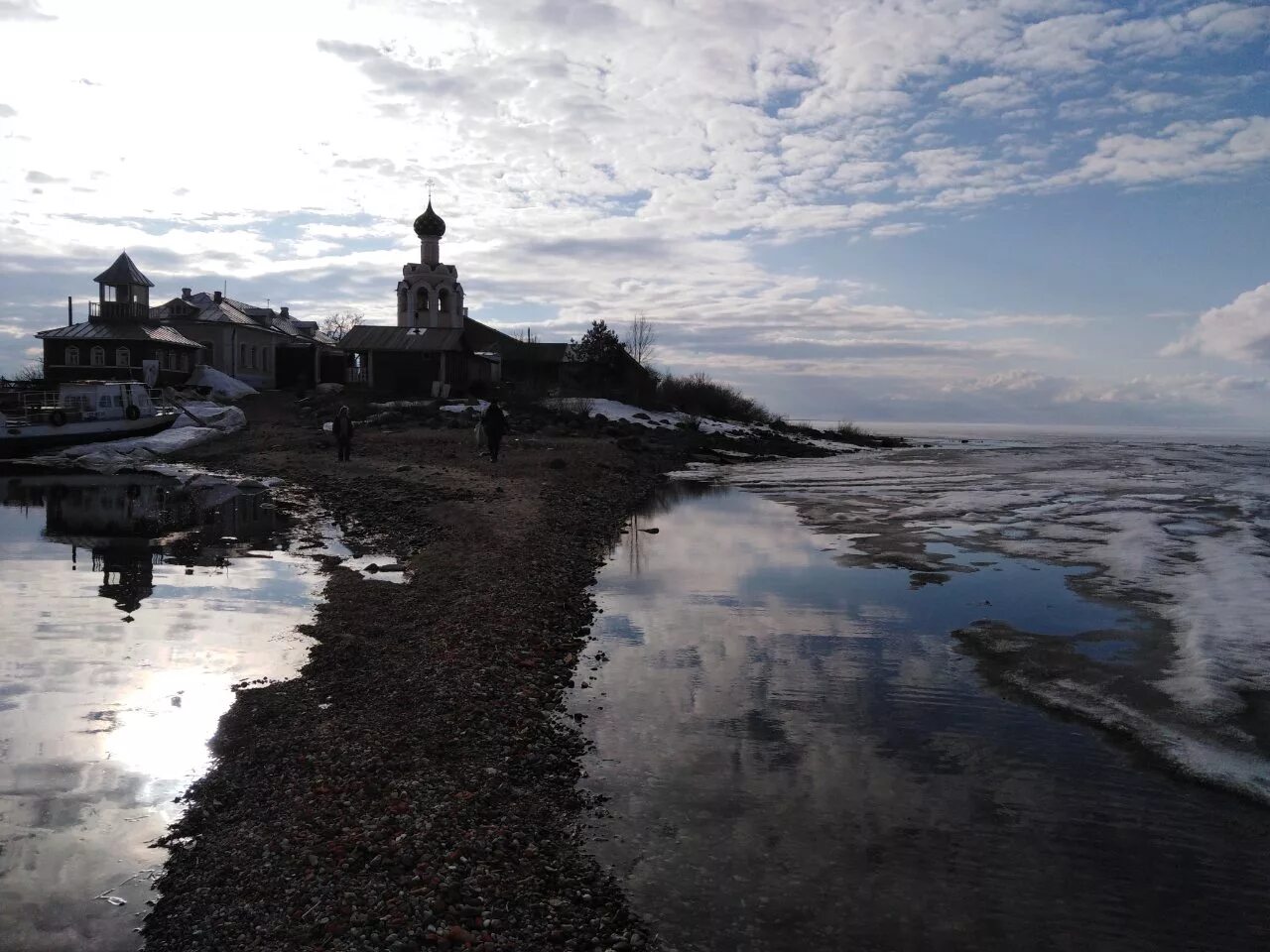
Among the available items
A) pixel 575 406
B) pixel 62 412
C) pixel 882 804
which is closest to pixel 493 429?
pixel 62 412

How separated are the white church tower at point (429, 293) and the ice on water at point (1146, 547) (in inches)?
1031

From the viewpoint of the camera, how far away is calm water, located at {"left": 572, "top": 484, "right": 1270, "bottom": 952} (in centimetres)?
532

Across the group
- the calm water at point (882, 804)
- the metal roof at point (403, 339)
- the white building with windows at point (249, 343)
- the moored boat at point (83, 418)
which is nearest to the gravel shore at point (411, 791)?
the calm water at point (882, 804)

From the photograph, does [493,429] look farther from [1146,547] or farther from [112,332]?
[112,332]

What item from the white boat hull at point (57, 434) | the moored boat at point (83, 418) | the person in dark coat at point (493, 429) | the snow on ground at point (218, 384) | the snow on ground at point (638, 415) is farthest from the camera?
the snow on ground at point (638, 415)

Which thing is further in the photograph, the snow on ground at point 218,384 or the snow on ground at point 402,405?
the snow on ground at point 218,384

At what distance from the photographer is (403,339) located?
181ft

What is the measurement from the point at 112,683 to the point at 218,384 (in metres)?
47.7

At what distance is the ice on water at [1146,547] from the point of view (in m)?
8.85

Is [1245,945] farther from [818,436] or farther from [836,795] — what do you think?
[818,436]

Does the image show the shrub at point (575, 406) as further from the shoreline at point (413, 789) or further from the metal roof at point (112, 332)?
the shoreline at point (413, 789)

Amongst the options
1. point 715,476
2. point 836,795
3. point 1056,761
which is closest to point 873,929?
point 836,795

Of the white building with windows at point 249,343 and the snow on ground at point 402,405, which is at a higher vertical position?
the white building with windows at point 249,343

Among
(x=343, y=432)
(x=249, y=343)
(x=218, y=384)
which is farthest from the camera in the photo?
(x=249, y=343)
